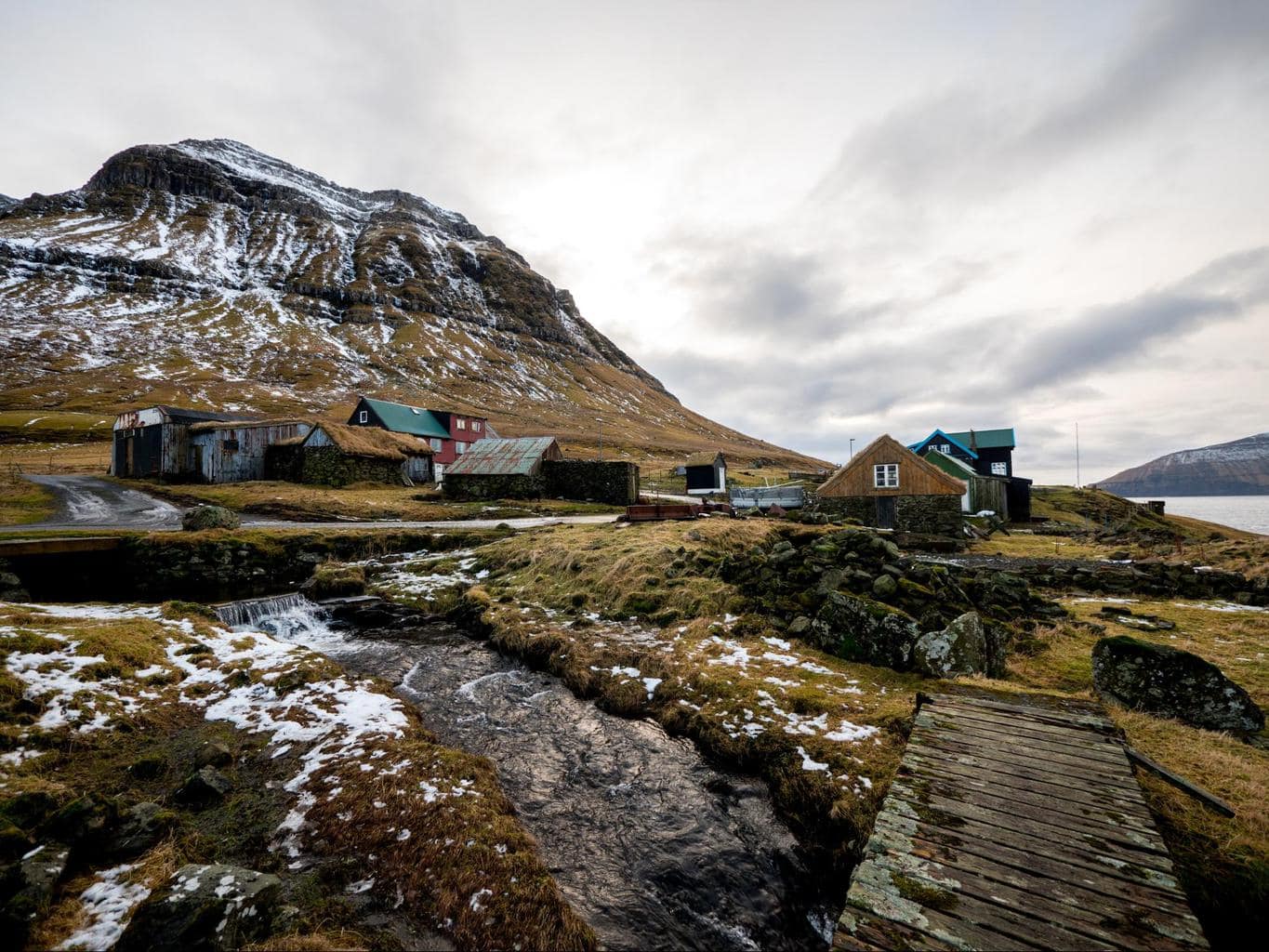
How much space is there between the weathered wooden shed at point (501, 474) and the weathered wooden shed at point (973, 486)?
1281 inches

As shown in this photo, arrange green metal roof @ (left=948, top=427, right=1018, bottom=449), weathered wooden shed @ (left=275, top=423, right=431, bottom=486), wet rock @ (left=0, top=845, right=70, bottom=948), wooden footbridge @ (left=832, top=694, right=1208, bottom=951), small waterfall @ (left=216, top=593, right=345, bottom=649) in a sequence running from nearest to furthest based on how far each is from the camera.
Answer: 1. wooden footbridge @ (left=832, top=694, right=1208, bottom=951)
2. wet rock @ (left=0, top=845, right=70, bottom=948)
3. small waterfall @ (left=216, top=593, right=345, bottom=649)
4. weathered wooden shed @ (left=275, top=423, right=431, bottom=486)
5. green metal roof @ (left=948, top=427, right=1018, bottom=449)

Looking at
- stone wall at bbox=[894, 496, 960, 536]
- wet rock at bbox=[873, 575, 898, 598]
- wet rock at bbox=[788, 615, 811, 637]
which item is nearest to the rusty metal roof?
stone wall at bbox=[894, 496, 960, 536]

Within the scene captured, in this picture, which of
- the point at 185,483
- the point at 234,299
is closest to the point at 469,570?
the point at 185,483

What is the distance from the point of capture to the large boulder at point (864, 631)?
10.7 m

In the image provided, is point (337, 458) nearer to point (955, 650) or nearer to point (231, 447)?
point (231, 447)

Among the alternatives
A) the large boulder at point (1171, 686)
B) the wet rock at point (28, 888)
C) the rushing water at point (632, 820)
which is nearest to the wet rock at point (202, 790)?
the wet rock at point (28, 888)

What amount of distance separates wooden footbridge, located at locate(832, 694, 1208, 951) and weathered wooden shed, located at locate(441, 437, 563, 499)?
3718cm

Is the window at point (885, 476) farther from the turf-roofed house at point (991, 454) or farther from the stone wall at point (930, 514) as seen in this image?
the turf-roofed house at point (991, 454)

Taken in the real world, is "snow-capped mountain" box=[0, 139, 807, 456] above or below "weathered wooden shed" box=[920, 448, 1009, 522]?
above

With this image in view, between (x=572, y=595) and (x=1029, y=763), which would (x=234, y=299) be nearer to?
(x=572, y=595)

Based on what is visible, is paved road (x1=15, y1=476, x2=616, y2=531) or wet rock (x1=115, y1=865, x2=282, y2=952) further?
paved road (x1=15, y1=476, x2=616, y2=531)

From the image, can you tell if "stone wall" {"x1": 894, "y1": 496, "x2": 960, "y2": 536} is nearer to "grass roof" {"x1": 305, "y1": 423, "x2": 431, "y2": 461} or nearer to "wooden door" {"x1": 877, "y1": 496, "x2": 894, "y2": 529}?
"wooden door" {"x1": 877, "y1": 496, "x2": 894, "y2": 529}

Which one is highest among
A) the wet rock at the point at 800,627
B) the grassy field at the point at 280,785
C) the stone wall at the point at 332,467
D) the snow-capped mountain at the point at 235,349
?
the snow-capped mountain at the point at 235,349

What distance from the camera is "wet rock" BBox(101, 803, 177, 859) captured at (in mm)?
5746
